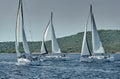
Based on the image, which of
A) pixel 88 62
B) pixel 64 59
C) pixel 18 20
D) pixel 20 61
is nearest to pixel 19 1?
pixel 18 20

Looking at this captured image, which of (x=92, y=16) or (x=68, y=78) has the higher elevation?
(x=92, y=16)

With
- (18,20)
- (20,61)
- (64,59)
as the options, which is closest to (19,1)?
(18,20)

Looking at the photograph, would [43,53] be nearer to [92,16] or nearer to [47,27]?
[47,27]

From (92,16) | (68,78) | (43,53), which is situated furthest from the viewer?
(43,53)

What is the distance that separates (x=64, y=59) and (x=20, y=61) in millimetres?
35897

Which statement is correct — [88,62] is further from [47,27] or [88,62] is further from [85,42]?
[47,27]

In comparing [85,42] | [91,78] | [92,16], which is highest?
[92,16]

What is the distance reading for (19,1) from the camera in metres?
104

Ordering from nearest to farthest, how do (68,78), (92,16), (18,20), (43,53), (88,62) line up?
(68,78) → (18,20) → (88,62) → (92,16) → (43,53)

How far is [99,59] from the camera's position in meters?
123

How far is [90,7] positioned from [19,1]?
33.3 m

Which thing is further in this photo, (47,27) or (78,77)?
(47,27)

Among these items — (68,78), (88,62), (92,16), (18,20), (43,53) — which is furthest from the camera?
(43,53)

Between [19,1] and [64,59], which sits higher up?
[19,1]
